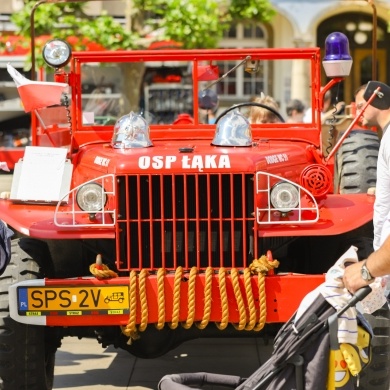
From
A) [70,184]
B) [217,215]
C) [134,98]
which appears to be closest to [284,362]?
[217,215]

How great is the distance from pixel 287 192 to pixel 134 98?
1130 cm

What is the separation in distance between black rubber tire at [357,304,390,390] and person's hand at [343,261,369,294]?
1341 millimetres

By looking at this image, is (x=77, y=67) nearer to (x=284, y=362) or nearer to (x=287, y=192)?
(x=287, y=192)

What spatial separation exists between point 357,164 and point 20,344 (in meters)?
2.77

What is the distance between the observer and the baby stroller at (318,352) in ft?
14.7

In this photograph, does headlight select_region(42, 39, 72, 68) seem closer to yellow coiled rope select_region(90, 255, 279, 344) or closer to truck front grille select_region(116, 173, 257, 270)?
truck front grille select_region(116, 173, 257, 270)

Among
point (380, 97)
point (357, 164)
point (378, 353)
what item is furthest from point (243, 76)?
point (378, 353)

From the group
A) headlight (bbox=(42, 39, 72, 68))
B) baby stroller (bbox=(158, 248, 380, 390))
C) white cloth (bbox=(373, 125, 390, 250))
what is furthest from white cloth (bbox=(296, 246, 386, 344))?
headlight (bbox=(42, 39, 72, 68))

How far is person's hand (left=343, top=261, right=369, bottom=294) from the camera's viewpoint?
437 centimetres

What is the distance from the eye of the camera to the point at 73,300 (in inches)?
225

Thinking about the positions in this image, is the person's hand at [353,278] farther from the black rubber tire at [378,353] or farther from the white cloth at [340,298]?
the black rubber tire at [378,353]

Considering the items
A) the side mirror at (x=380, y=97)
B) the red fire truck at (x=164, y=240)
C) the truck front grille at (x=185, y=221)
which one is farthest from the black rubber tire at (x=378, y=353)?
the side mirror at (x=380, y=97)

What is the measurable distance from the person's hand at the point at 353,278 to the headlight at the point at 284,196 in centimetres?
157

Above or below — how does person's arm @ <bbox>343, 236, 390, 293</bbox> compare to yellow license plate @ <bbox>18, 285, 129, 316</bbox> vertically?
above
